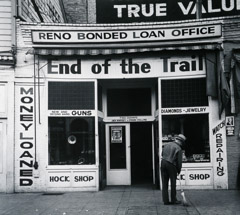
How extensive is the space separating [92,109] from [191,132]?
10.5 feet

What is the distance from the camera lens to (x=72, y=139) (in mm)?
12984

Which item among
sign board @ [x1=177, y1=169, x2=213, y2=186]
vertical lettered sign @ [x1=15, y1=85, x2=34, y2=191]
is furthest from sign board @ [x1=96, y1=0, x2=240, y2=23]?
sign board @ [x1=177, y1=169, x2=213, y2=186]

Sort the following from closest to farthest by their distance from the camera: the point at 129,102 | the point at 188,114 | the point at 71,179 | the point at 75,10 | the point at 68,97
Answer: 1. the point at 71,179
2. the point at 188,114
3. the point at 68,97
4. the point at 129,102
5. the point at 75,10

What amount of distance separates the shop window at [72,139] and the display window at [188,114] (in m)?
2.33

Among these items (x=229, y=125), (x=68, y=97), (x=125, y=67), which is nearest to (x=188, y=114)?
(x=229, y=125)

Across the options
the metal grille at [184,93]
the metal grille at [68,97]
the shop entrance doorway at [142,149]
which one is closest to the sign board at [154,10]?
the metal grille at [184,93]

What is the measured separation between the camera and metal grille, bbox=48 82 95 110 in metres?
12.9

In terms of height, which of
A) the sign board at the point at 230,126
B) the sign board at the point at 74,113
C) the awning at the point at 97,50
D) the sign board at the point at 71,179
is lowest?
the sign board at the point at 71,179

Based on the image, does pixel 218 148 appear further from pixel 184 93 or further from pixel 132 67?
pixel 132 67

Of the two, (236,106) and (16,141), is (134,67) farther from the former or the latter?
(16,141)

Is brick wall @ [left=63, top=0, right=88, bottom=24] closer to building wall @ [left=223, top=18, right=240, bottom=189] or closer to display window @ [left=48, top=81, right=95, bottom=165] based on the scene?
display window @ [left=48, top=81, right=95, bottom=165]

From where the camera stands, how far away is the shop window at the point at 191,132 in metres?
12.8

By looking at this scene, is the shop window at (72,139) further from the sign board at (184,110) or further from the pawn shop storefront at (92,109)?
the sign board at (184,110)

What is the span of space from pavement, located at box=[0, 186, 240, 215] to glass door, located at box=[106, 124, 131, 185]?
1014mm
